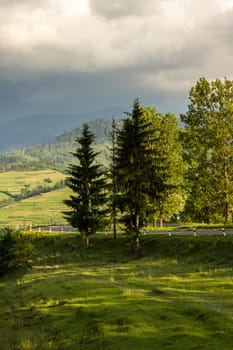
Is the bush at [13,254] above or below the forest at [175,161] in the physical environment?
below

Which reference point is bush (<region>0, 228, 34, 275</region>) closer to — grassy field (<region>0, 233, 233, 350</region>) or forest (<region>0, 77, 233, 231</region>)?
grassy field (<region>0, 233, 233, 350</region>)

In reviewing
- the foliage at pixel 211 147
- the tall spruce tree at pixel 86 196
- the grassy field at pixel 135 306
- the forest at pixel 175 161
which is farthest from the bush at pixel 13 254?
the foliage at pixel 211 147

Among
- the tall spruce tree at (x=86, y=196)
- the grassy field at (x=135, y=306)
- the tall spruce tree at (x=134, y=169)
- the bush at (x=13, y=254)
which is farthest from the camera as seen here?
the tall spruce tree at (x=86, y=196)

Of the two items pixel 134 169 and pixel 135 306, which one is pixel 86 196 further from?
pixel 135 306

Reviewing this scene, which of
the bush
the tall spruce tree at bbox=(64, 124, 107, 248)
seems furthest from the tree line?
the bush

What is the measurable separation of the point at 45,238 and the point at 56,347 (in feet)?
148

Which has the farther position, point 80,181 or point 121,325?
point 80,181

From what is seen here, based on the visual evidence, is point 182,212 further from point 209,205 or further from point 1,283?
point 1,283

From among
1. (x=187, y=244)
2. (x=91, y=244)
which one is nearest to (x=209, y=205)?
(x=187, y=244)

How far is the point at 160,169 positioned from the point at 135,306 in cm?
2590

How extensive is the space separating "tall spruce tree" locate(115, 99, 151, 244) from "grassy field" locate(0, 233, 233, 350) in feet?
19.5

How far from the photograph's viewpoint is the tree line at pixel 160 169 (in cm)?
4439

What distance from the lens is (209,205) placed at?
5178 cm

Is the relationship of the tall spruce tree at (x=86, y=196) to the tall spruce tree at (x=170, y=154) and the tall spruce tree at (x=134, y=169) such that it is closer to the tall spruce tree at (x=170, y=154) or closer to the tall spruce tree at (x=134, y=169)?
the tall spruce tree at (x=134, y=169)
